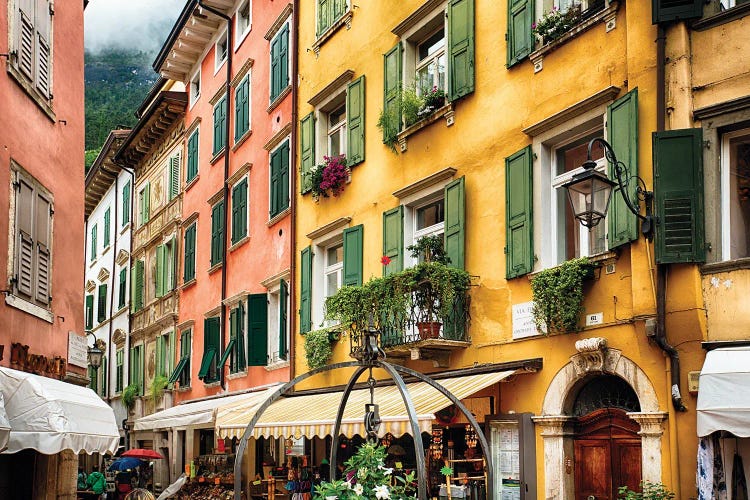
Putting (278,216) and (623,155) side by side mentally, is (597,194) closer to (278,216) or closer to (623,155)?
(623,155)

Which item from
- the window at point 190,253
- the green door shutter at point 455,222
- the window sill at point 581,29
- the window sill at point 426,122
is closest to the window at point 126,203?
the window at point 190,253

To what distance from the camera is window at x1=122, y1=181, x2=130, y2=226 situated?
3694 centimetres

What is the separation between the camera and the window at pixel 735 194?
1006 centimetres

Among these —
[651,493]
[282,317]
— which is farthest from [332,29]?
[651,493]

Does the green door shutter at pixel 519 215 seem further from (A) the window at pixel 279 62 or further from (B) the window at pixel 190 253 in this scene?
(B) the window at pixel 190 253

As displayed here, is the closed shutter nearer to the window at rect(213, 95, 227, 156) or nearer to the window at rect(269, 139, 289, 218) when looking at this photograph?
the window at rect(269, 139, 289, 218)

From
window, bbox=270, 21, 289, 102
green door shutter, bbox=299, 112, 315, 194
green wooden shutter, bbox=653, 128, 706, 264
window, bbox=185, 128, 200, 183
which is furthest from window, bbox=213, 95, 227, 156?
green wooden shutter, bbox=653, 128, 706, 264

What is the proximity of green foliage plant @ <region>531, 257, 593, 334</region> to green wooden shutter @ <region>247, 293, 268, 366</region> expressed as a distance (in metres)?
10.2

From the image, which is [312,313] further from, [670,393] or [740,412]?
[740,412]

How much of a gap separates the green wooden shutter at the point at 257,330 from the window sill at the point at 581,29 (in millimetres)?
10324

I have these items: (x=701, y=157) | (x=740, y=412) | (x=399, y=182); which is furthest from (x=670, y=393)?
(x=399, y=182)

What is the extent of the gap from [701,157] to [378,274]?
7087mm

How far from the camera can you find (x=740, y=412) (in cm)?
885

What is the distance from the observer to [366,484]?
811 centimetres
